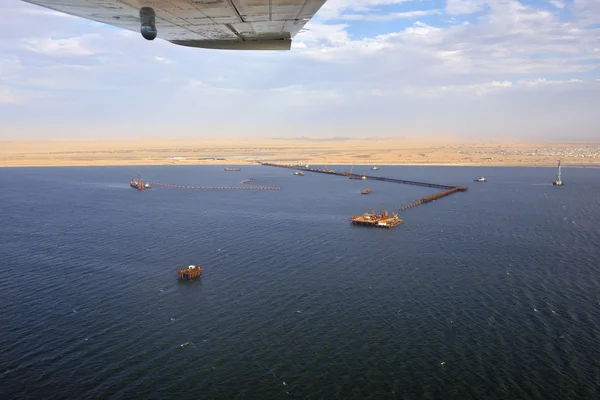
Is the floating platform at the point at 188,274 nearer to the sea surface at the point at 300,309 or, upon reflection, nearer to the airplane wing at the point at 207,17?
the sea surface at the point at 300,309

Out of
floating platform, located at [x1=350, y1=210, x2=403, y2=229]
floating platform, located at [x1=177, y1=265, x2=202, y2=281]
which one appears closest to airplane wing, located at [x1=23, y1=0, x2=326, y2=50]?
floating platform, located at [x1=177, y1=265, x2=202, y2=281]

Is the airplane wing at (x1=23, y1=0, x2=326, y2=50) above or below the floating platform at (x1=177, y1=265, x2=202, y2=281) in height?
above

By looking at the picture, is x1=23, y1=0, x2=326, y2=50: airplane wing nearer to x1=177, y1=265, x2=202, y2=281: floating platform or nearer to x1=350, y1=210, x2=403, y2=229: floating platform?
x1=177, y1=265, x2=202, y2=281: floating platform

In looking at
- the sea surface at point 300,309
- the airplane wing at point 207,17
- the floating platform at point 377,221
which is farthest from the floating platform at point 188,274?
the airplane wing at point 207,17

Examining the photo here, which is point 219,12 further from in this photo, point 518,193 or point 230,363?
point 518,193

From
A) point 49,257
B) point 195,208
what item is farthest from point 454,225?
point 49,257
